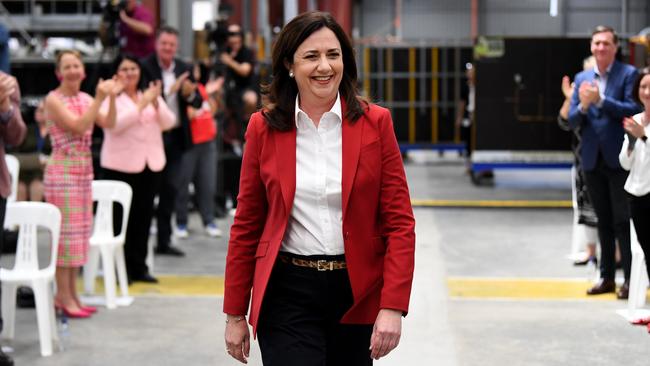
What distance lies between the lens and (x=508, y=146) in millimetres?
15758

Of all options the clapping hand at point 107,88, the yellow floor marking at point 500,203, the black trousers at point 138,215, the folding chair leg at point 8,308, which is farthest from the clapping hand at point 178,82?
the yellow floor marking at point 500,203

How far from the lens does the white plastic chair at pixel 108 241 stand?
7035mm

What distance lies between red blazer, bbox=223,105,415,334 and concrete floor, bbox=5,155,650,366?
2722 millimetres

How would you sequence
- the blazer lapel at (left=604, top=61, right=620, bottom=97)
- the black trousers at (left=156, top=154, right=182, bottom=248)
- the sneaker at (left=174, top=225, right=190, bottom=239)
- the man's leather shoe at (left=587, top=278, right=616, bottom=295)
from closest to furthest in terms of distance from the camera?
1. the blazer lapel at (left=604, top=61, right=620, bottom=97)
2. the man's leather shoe at (left=587, top=278, right=616, bottom=295)
3. the black trousers at (left=156, top=154, right=182, bottom=248)
4. the sneaker at (left=174, top=225, right=190, bottom=239)

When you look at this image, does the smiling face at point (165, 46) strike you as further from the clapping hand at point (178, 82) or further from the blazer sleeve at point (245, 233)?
the blazer sleeve at point (245, 233)

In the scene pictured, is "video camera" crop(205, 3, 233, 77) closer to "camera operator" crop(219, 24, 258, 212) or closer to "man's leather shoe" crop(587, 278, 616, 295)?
"camera operator" crop(219, 24, 258, 212)

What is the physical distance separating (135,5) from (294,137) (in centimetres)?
691

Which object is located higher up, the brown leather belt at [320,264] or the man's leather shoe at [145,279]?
the brown leather belt at [320,264]

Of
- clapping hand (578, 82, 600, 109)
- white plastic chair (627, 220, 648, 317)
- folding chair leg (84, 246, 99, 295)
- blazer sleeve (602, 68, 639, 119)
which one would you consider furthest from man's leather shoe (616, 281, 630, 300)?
folding chair leg (84, 246, 99, 295)

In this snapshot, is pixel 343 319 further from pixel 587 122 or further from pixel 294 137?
pixel 587 122

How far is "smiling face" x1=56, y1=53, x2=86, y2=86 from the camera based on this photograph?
6367mm

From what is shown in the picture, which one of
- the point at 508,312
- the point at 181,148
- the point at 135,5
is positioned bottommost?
the point at 508,312

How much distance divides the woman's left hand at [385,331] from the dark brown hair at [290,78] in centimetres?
54

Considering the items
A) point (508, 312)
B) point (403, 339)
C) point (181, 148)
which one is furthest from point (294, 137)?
point (181, 148)
